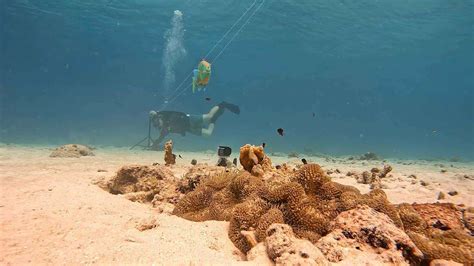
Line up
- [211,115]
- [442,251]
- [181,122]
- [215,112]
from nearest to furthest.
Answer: [442,251] < [181,122] < [211,115] < [215,112]

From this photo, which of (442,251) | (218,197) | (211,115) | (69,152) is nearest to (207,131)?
(211,115)

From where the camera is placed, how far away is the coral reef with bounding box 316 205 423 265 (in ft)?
8.91

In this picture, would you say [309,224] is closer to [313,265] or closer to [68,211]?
[313,265]

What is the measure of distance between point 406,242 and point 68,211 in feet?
12.6

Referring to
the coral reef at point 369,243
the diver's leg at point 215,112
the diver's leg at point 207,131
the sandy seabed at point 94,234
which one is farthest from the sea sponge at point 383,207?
the diver's leg at point 215,112

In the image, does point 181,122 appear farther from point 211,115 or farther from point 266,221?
point 266,221

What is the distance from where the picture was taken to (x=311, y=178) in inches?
147

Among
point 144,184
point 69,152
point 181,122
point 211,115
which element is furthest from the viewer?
point 211,115

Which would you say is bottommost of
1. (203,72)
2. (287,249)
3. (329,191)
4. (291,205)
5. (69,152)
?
(69,152)

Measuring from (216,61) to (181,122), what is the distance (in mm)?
56879

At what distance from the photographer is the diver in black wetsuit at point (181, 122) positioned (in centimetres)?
2038

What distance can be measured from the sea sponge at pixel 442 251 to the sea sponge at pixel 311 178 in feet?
3.67

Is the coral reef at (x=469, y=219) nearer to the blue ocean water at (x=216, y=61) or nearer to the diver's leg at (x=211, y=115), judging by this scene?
the blue ocean water at (x=216, y=61)

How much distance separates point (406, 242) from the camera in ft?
9.34
